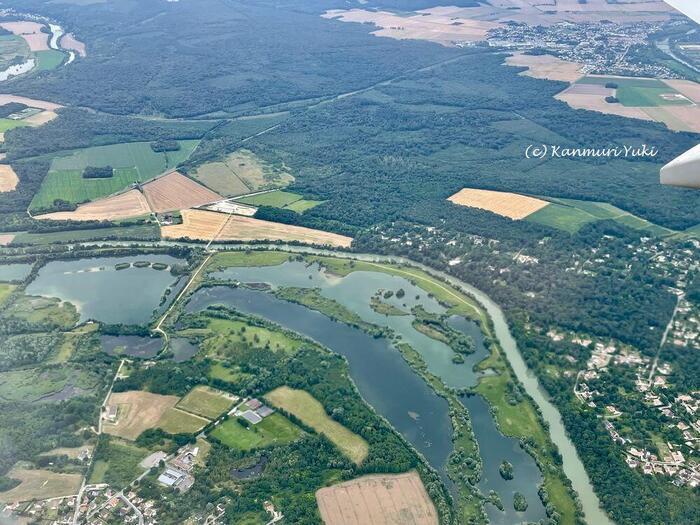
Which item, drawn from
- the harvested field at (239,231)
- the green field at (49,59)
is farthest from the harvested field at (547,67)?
the green field at (49,59)

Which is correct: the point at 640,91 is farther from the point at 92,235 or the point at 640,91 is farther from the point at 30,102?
the point at 30,102

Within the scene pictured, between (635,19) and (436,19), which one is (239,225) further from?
(635,19)

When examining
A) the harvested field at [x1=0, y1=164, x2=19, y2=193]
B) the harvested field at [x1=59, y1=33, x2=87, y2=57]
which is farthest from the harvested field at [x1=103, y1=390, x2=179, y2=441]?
the harvested field at [x1=59, y1=33, x2=87, y2=57]

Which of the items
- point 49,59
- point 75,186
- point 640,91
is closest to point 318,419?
point 75,186

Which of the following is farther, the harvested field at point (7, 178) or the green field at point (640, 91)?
the green field at point (640, 91)

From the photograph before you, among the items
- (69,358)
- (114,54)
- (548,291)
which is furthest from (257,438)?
(114,54)

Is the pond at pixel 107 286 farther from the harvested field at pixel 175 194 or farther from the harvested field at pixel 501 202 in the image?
the harvested field at pixel 501 202

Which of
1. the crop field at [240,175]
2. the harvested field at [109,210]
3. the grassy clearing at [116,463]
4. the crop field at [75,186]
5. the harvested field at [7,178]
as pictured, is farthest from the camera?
the crop field at [240,175]
